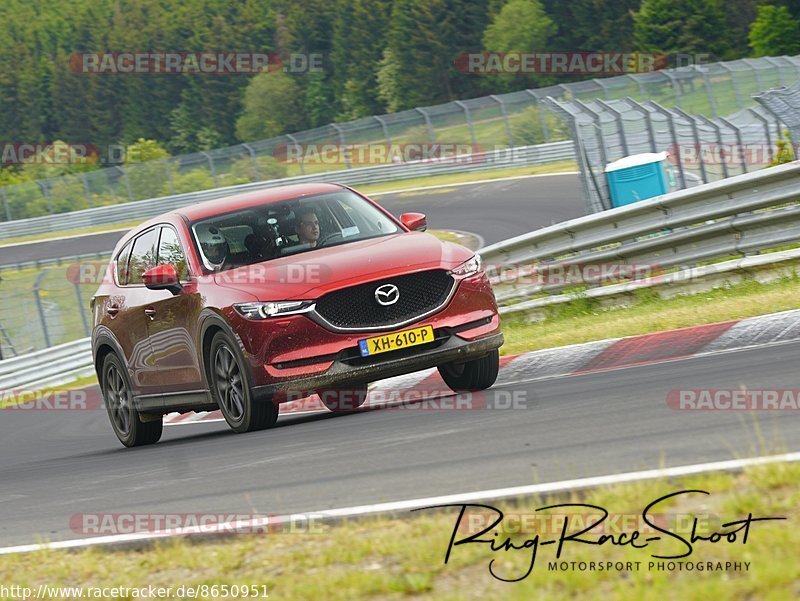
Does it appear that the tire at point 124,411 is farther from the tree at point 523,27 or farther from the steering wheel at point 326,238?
the tree at point 523,27

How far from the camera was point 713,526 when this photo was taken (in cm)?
449

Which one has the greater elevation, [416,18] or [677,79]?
[677,79]

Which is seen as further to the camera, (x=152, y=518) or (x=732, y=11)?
(x=732, y=11)

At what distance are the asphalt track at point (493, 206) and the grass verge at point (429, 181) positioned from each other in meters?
0.59

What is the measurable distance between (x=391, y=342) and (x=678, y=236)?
5.08 m

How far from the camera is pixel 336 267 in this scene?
9367 millimetres

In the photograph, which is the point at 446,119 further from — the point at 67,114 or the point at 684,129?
the point at 67,114

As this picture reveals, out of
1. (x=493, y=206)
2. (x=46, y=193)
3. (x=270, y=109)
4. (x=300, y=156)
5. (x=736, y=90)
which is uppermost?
(x=736, y=90)

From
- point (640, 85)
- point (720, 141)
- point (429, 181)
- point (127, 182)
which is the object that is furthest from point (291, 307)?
point (127, 182)

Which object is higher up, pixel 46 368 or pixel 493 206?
pixel 46 368

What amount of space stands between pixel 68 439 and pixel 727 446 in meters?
9.14

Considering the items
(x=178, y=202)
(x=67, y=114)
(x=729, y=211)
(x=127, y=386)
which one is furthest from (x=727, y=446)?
(x=67, y=114)

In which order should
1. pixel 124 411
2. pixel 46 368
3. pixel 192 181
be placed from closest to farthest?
pixel 124 411
pixel 46 368
pixel 192 181

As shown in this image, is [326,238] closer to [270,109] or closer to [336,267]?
[336,267]
